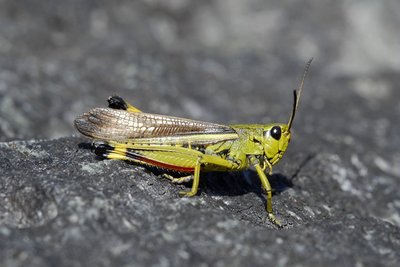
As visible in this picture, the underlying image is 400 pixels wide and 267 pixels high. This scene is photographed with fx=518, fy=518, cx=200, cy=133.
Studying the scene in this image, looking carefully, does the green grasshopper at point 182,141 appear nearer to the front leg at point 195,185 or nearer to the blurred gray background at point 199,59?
the front leg at point 195,185

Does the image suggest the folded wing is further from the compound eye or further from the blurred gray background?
the blurred gray background

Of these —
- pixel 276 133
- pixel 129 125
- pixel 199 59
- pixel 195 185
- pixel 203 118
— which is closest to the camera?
pixel 195 185

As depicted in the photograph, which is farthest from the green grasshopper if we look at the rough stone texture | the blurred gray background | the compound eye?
the blurred gray background

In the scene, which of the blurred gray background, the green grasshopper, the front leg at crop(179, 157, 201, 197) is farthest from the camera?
the blurred gray background

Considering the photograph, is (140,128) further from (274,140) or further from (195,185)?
(274,140)

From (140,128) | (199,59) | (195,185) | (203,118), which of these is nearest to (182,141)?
(140,128)

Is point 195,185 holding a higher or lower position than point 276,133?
lower

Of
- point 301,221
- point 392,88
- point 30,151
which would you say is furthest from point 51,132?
point 392,88
